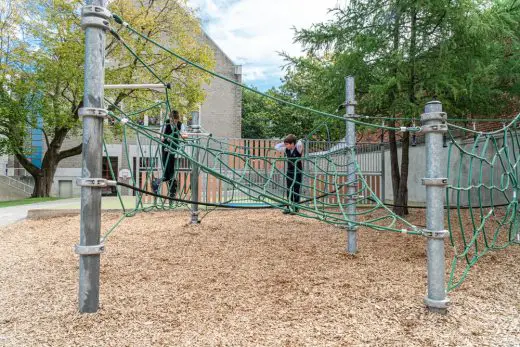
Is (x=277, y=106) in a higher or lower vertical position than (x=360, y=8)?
higher

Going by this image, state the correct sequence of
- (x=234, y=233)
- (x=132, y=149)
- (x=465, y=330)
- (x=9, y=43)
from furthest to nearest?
(x=132, y=149)
(x=9, y=43)
(x=234, y=233)
(x=465, y=330)

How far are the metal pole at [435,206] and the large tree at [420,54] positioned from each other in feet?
9.93

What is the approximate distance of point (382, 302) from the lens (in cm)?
246

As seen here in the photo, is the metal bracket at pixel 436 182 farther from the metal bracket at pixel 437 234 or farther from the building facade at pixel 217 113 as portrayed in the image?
the building facade at pixel 217 113

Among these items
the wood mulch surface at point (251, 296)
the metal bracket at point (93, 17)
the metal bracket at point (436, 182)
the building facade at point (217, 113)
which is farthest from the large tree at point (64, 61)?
the metal bracket at point (436, 182)

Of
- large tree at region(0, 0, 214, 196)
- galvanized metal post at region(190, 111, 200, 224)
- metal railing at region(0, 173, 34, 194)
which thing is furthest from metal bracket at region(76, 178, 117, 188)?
metal railing at region(0, 173, 34, 194)

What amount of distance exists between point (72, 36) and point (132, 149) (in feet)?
23.4

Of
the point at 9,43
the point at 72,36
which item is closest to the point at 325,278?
the point at 72,36

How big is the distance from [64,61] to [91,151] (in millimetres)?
12689

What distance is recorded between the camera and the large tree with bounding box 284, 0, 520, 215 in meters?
5.34

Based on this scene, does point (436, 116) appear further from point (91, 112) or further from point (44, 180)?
point (44, 180)

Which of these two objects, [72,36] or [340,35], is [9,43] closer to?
[72,36]

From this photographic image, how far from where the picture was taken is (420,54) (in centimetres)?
570

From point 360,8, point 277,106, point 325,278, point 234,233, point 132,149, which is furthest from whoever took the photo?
point 277,106
